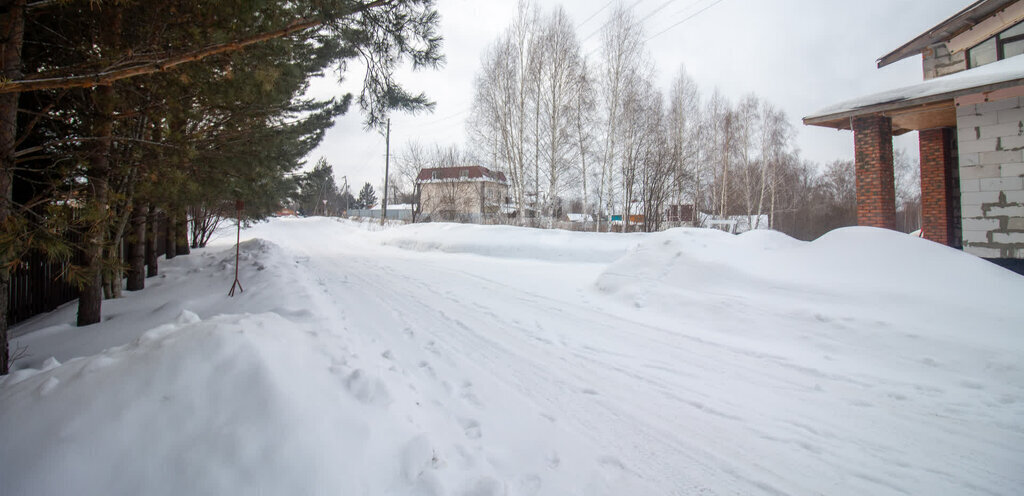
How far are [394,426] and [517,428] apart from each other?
790mm

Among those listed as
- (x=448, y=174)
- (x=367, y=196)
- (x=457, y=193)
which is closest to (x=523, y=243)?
(x=457, y=193)

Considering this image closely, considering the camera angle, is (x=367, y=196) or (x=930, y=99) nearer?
(x=930, y=99)

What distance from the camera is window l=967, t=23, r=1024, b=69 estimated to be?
27.7ft

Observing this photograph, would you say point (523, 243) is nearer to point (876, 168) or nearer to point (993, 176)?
point (876, 168)

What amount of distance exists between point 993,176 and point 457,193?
24.9 meters

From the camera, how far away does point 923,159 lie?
389 inches

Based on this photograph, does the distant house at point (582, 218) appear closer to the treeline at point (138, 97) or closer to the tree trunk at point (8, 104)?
the treeline at point (138, 97)

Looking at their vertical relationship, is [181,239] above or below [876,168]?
below

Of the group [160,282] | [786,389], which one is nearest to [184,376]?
[786,389]

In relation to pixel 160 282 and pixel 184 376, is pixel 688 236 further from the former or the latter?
pixel 160 282

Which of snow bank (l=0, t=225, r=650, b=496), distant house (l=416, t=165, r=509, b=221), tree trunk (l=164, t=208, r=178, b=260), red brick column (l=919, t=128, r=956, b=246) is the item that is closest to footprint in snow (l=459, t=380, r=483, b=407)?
snow bank (l=0, t=225, r=650, b=496)

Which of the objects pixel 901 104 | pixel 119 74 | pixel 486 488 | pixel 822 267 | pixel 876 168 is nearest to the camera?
pixel 486 488

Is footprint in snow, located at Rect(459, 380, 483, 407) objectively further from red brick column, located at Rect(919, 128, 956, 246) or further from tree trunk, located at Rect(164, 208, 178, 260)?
red brick column, located at Rect(919, 128, 956, 246)

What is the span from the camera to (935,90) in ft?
22.9
